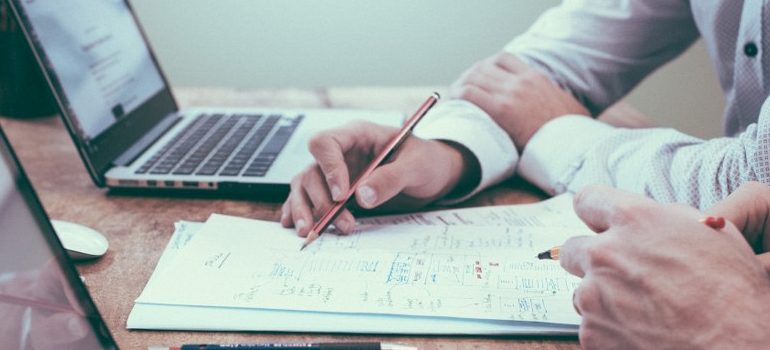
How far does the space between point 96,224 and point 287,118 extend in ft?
1.21

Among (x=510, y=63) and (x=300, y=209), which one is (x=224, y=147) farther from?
(x=510, y=63)

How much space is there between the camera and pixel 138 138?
88 cm

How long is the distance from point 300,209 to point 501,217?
0.71ft

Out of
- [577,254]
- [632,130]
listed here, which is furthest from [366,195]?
[632,130]

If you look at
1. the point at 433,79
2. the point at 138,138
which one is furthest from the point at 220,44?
the point at 138,138

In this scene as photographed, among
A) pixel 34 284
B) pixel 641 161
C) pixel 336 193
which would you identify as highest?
pixel 34 284

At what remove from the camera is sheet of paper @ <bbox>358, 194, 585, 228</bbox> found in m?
0.68

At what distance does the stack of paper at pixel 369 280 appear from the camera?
1.63 ft

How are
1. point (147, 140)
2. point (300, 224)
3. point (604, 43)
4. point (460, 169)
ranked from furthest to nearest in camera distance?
point (604, 43) < point (147, 140) < point (460, 169) < point (300, 224)

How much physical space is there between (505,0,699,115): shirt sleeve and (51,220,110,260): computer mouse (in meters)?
0.66

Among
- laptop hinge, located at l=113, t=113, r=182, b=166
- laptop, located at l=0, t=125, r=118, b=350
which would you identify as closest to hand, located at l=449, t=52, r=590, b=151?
laptop hinge, located at l=113, t=113, r=182, b=166

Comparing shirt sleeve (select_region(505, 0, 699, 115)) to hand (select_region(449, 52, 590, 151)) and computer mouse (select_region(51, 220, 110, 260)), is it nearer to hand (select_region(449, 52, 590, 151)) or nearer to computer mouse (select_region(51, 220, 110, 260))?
hand (select_region(449, 52, 590, 151))

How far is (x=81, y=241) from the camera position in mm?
625

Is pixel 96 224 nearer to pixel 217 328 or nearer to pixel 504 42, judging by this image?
pixel 217 328
